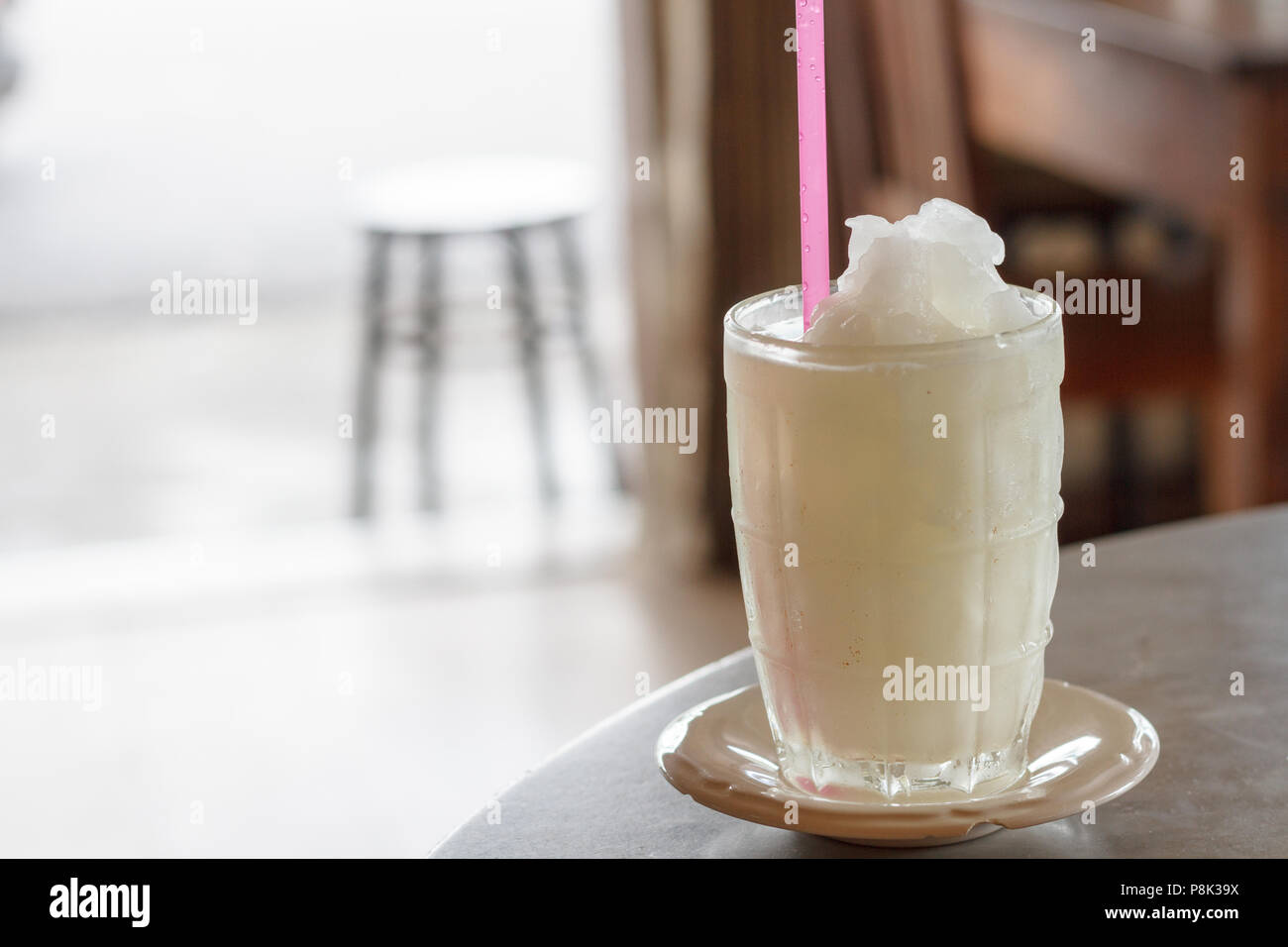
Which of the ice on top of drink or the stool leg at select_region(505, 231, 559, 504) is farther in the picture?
the stool leg at select_region(505, 231, 559, 504)

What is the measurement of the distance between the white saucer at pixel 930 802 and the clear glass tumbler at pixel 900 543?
0.02 meters

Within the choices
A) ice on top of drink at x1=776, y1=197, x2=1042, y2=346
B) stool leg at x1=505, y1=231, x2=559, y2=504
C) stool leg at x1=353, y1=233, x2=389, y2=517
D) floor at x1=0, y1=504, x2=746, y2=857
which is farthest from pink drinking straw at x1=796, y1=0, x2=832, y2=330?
stool leg at x1=505, y1=231, x2=559, y2=504

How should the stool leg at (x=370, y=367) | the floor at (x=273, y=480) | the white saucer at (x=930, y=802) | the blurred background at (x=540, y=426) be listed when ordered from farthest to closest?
the stool leg at (x=370, y=367)
the floor at (x=273, y=480)
the blurred background at (x=540, y=426)
the white saucer at (x=930, y=802)

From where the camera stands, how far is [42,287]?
5215 mm

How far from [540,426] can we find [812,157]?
2697 millimetres

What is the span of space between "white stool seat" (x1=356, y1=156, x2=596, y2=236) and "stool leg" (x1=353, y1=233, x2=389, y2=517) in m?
0.07

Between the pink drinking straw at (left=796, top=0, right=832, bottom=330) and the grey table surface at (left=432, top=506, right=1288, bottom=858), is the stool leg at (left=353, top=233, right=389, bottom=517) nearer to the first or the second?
the grey table surface at (left=432, top=506, right=1288, bottom=858)

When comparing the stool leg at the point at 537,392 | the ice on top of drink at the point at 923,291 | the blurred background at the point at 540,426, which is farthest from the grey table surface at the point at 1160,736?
the stool leg at the point at 537,392

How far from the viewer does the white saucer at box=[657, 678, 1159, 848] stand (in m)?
0.61

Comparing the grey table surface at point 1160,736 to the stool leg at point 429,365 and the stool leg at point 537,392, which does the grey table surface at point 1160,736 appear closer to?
the stool leg at point 429,365

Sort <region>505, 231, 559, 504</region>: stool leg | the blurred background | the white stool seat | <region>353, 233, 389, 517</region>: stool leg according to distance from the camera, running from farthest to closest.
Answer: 1. <region>505, 231, 559, 504</region>: stool leg
2. <region>353, 233, 389, 517</region>: stool leg
3. the white stool seat
4. the blurred background

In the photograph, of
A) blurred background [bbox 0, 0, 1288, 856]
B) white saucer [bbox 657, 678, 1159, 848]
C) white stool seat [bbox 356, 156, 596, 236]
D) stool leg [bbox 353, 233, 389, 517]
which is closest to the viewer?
white saucer [bbox 657, 678, 1159, 848]

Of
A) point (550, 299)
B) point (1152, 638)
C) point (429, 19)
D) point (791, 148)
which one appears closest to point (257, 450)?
point (550, 299)

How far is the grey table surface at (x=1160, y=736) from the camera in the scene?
0.66 m
